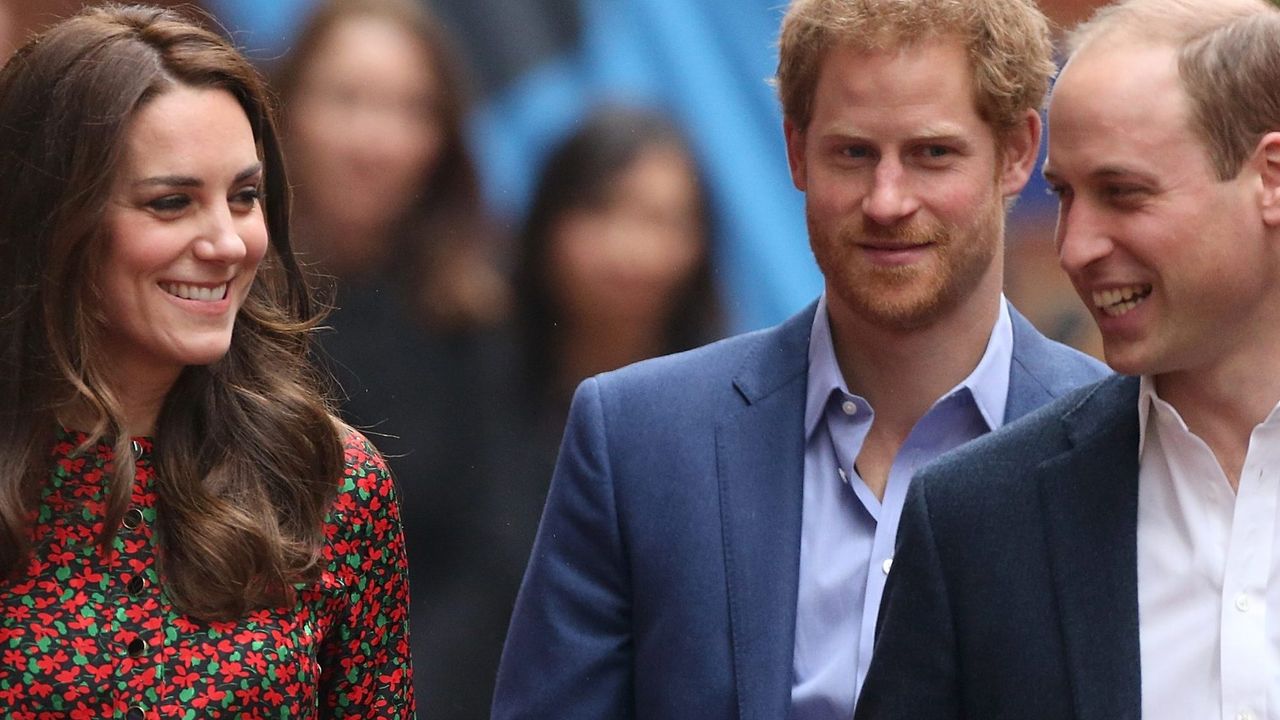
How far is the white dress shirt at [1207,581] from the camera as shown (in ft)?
7.66

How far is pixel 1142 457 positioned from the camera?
8.36 feet

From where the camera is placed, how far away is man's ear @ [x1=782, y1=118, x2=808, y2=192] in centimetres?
334

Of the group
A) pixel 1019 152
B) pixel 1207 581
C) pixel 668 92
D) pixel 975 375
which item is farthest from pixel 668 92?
pixel 1207 581

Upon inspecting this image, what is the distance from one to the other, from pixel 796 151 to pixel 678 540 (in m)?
0.72

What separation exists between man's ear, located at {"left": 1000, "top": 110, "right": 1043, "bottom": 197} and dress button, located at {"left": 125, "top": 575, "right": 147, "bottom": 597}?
1.55m

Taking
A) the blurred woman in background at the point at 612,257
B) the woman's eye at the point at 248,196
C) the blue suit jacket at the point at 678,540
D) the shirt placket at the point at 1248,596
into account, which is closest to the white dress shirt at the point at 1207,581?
the shirt placket at the point at 1248,596

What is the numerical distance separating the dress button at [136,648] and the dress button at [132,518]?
0.19 meters

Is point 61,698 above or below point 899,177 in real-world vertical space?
below

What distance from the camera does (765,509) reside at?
10.6 ft

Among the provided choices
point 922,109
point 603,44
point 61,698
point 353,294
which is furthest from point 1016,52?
point 61,698

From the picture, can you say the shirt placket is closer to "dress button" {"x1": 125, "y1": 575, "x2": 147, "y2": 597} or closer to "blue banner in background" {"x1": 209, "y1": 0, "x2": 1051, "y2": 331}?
"dress button" {"x1": 125, "y1": 575, "x2": 147, "y2": 597}

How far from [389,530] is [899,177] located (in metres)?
1.03

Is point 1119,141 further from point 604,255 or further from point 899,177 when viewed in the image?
point 604,255

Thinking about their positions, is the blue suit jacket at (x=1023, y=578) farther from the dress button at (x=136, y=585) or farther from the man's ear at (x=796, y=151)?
the dress button at (x=136, y=585)
